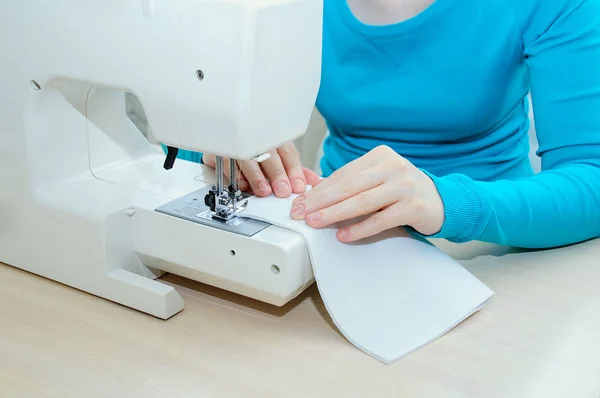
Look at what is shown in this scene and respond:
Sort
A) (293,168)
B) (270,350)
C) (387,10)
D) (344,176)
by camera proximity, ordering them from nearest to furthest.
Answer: (270,350), (344,176), (293,168), (387,10)

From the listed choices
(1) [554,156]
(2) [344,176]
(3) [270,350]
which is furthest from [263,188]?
(1) [554,156]

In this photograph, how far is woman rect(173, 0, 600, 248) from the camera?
0.90 m

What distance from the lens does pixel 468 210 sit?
0.94 m

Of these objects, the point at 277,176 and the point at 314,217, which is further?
the point at 277,176

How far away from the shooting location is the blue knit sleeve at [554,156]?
38.3 inches

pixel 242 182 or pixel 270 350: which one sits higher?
pixel 242 182

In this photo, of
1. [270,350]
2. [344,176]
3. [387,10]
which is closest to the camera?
[270,350]

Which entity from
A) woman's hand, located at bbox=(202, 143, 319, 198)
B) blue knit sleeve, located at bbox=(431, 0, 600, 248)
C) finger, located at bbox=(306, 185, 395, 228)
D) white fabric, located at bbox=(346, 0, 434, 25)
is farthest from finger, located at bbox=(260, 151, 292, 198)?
white fabric, located at bbox=(346, 0, 434, 25)

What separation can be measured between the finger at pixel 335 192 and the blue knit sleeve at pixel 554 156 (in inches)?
4.2

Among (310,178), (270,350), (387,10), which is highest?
(387,10)

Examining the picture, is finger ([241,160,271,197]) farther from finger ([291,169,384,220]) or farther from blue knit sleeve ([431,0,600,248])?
blue knit sleeve ([431,0,600,248])

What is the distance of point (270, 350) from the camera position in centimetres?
79

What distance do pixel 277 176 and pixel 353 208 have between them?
5.9 inches

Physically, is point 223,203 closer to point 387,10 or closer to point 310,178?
point 310,178
